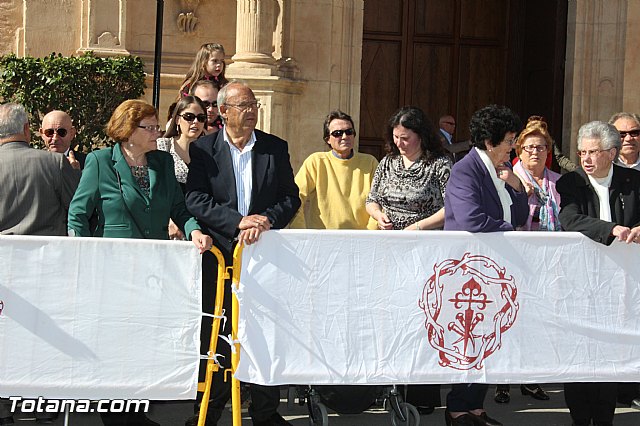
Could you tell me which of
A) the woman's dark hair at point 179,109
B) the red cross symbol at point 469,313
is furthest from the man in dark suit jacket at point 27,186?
the red cross symbol at point 469,313

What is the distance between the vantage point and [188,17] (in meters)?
13.0

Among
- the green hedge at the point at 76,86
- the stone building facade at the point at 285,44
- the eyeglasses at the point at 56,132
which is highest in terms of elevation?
the stone building facade at the point at 285,44

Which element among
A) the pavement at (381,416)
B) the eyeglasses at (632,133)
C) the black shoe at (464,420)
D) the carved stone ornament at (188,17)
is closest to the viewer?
the black shoe at (464,420)

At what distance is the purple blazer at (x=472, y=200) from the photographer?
730cm

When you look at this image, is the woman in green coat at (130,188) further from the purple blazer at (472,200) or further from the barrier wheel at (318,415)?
the purple blazer at (472,200)

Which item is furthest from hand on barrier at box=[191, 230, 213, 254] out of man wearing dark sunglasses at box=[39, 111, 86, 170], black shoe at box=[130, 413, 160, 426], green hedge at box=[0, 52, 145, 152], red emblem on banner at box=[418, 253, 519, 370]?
green hedge at box=[0, 52, 145, 152]

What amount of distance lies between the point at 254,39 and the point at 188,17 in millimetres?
869

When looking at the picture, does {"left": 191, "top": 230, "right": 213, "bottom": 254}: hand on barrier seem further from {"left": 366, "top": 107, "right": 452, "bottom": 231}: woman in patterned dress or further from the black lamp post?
the black lamp post

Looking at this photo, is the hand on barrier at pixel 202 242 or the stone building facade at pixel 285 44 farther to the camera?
the stone building facade at pixel 285 44

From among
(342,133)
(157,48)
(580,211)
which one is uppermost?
(157,48)

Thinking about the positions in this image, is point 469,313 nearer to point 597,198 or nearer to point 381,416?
point 597,198

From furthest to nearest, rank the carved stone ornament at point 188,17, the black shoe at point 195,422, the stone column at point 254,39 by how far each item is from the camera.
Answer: the carved stone ornament at point 188,17 → the stone column at point 254,39 → the black shoe at point 195,422

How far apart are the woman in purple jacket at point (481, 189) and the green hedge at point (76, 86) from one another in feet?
14.0

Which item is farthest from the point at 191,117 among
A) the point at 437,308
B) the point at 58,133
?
the point at 437,308
